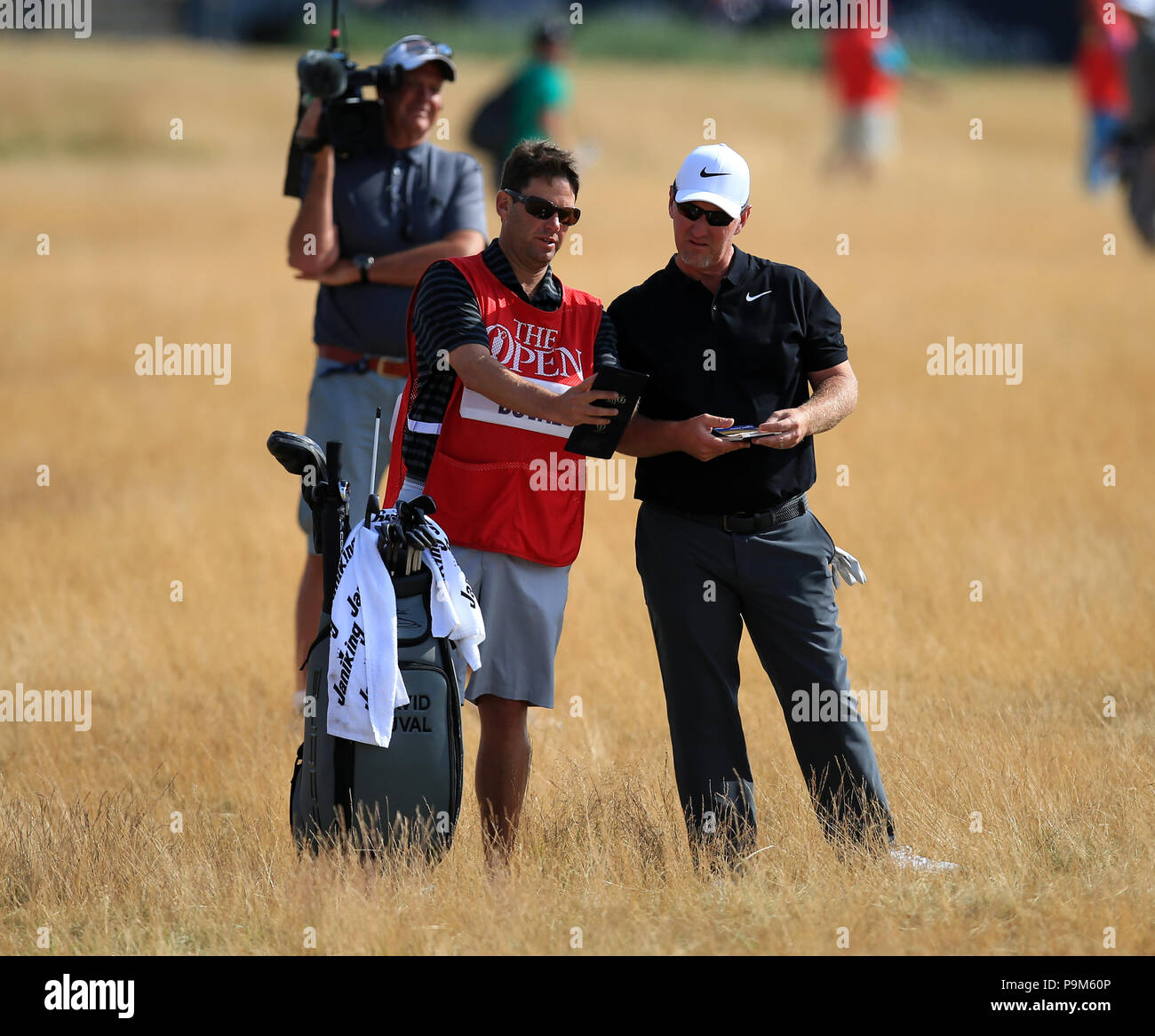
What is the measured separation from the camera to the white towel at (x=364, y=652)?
4.48 metres

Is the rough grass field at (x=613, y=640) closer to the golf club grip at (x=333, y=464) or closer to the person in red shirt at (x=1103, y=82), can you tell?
the golf club grip at (x=333, y=464)

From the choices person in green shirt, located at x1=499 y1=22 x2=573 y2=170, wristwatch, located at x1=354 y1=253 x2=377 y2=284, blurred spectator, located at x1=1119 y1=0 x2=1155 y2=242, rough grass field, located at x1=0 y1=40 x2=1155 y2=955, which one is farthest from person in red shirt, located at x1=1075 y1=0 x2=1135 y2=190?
wristwatch, located at x1=354 y1=253 x2=377 y2=284

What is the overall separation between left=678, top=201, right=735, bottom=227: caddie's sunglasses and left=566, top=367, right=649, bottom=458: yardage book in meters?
0.50

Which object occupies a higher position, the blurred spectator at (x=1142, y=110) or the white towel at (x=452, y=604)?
the blurred spectator at (x=1142, y=110)

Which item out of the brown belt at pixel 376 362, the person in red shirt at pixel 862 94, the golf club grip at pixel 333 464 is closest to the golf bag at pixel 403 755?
the golf club grip at pixel 333 464

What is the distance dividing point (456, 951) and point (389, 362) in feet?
8.94

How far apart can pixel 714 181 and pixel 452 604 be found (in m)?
1.39

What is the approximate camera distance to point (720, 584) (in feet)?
16.4

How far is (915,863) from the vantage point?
16.2 feet

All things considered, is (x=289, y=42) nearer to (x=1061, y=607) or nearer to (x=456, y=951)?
(x=1061, y=607)

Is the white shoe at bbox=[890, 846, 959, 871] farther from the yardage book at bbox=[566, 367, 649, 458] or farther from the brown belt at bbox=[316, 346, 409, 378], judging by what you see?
the brown belt at bbox=[316, 346, 409, 378]

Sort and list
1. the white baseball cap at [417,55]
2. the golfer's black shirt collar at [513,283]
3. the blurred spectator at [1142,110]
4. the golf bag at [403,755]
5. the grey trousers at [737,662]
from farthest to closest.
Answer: the blurred spectator at [1142,110]
the white baseball cap at [417,55]
the grey trousers at [737,662]
the golfer's black shirt collar at [513,283]
the golf bag at [403,755]

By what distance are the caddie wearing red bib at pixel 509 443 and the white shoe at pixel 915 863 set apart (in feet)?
3.64

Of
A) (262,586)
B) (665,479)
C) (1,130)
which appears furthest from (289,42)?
(665,479)
